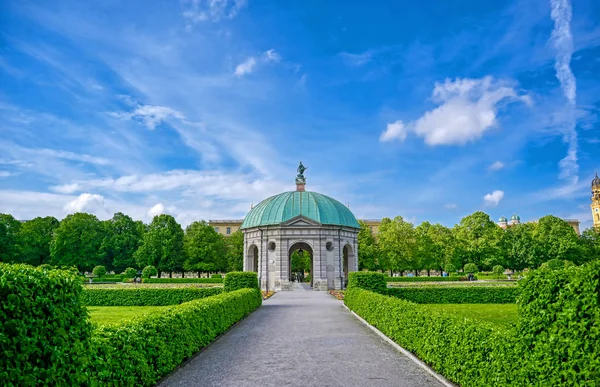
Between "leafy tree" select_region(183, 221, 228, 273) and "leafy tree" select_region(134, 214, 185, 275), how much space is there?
1.27 metres

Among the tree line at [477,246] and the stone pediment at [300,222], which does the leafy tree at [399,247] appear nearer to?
the tree line at [477,246]

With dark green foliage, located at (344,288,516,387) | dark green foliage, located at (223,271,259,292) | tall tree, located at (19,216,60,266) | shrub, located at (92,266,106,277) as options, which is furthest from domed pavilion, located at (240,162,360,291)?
tall tree, located at (19,216,60,266)

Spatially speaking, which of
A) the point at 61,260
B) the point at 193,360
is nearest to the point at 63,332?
the point at 193,360

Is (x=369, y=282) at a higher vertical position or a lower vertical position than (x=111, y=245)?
lower

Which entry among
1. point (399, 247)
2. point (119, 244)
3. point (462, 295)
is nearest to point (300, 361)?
point (462, 295)

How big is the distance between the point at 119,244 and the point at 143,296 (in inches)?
1416

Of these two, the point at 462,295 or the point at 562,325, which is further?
the point at 462,295

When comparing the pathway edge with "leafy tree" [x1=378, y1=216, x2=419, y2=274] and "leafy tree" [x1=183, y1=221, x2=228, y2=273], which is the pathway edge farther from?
"leafy tree" [x1=183, y1=221, x2=228, y2=273]

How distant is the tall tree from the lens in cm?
5541

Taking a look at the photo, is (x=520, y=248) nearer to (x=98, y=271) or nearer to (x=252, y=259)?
(x=252, y=259)

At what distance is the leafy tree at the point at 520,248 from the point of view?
55719 millimetres

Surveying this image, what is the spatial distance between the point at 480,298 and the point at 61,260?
172ft

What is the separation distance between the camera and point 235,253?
63.6 m

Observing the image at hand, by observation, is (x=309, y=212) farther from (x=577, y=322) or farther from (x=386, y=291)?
(x=577, y=322)
